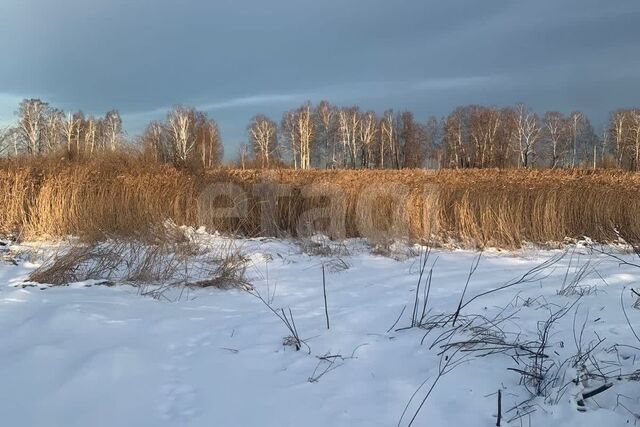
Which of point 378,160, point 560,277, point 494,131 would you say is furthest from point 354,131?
point 560,277

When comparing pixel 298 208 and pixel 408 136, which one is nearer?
pixel 298 208

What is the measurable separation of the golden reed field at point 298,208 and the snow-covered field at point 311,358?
410cm

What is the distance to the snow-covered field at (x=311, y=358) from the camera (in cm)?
262

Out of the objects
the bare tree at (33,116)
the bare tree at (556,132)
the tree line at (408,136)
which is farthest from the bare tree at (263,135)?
the bare tree at (556,132)

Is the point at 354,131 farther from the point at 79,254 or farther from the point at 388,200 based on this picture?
the point at 79,254

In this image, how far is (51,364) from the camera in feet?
10.7

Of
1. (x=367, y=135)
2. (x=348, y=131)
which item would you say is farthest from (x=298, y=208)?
(x=348, y=131)

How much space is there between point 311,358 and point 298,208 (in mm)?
7607

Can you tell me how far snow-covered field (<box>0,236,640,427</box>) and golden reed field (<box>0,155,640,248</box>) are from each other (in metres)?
4.10

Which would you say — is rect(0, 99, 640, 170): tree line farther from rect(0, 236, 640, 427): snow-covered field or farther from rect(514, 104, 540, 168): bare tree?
rect(0, 236, 640, 427): snow-covered field

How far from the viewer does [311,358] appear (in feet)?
11.1

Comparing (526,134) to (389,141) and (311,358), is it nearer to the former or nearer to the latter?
(389,141)

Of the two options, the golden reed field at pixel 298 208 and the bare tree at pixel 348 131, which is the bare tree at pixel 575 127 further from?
the golden reed field at pixel 298 208

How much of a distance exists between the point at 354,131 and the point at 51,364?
66084 millimetres
